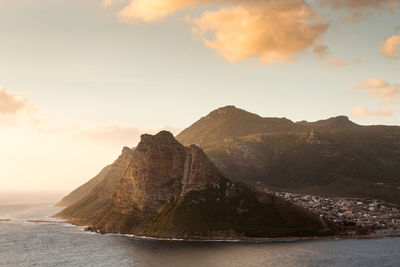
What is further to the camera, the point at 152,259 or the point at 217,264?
the point at 152,259

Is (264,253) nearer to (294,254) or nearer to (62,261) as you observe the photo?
(294,254)

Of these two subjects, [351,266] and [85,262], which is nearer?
[351,266]

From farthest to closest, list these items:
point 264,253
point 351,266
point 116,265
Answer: point 264,253
point 116,265
point 351,266

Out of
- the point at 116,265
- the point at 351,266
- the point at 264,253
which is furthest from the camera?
the point at 264,253

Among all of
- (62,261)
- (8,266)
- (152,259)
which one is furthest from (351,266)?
(8,266)

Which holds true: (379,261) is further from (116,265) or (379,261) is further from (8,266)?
(8,266)

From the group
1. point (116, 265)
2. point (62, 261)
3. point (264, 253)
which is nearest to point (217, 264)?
point (264, 253)

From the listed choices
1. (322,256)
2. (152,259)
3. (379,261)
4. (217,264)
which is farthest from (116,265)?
(379,261)
